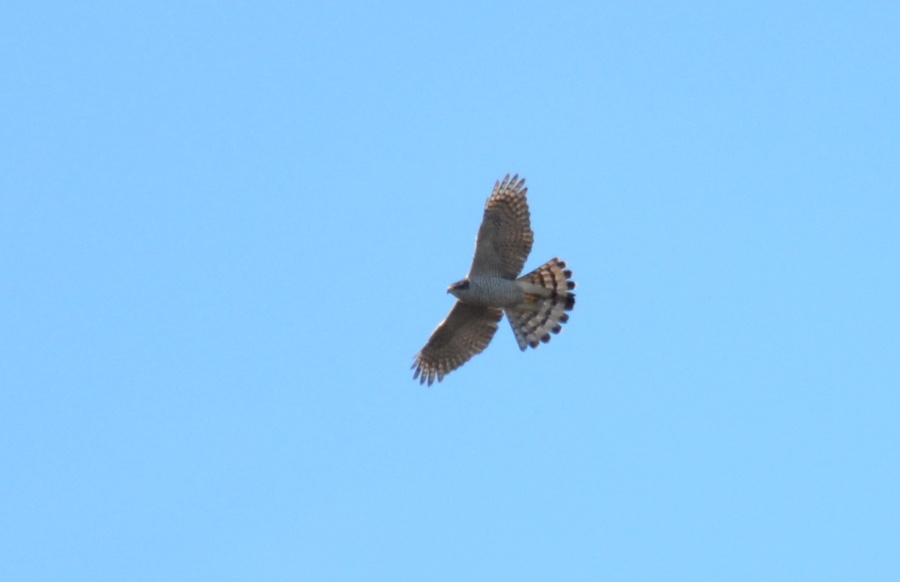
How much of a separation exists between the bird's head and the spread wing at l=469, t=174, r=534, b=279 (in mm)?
210

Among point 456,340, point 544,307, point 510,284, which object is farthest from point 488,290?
point 456,340

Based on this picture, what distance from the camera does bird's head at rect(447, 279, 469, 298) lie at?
26.3 meters

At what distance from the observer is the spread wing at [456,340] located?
2720cm

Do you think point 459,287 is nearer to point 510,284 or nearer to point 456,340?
point 510,284

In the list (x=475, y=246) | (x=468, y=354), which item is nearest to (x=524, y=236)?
(x=475, y=246)

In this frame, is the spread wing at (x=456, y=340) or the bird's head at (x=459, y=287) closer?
the bird's head at (x=459, y=287)

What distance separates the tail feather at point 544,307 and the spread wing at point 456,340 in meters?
0.52

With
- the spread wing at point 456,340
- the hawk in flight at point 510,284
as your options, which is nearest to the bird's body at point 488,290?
the hawk in flight at point 510,284

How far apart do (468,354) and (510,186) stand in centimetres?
296

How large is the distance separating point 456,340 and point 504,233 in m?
2.24

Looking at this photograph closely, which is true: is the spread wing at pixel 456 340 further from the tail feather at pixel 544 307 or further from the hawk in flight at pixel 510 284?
the tail feather at pixel 544 307

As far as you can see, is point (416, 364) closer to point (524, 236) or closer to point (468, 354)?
point (468, 354)

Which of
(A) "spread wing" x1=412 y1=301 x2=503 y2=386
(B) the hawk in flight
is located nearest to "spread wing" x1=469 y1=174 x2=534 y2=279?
(B) the hawk in flight

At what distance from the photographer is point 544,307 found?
87.7ft
